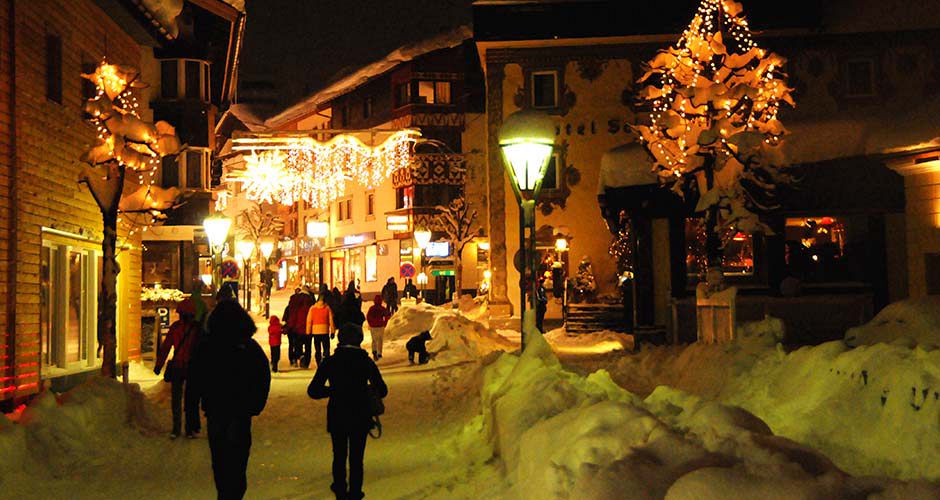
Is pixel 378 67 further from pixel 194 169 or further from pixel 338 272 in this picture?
pixel 194 169

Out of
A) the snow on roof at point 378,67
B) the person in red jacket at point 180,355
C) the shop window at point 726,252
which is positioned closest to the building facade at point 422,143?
the snow on roof at point 378,67

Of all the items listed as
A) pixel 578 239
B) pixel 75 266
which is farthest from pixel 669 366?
pixel 578 239

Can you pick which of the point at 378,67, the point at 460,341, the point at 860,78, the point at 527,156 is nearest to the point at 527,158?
the point at 527,156

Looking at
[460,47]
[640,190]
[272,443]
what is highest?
[460,47]

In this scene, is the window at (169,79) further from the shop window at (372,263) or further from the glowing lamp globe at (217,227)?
the shop window at (372,263)

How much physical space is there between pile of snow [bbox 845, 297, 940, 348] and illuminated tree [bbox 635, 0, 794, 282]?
18.5ft

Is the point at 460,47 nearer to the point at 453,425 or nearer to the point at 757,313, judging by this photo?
the point at 757,313

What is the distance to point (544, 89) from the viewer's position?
119ft

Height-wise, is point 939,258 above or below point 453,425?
above

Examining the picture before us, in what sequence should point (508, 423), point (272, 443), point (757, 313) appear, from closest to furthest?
point (508, 423) < point (272, 443) < point (757, 313)

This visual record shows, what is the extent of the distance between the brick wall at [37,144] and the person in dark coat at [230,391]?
6.72 meters

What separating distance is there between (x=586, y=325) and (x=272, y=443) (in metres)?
20.1

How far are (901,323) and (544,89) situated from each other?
995 inches

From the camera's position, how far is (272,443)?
1180 cm
